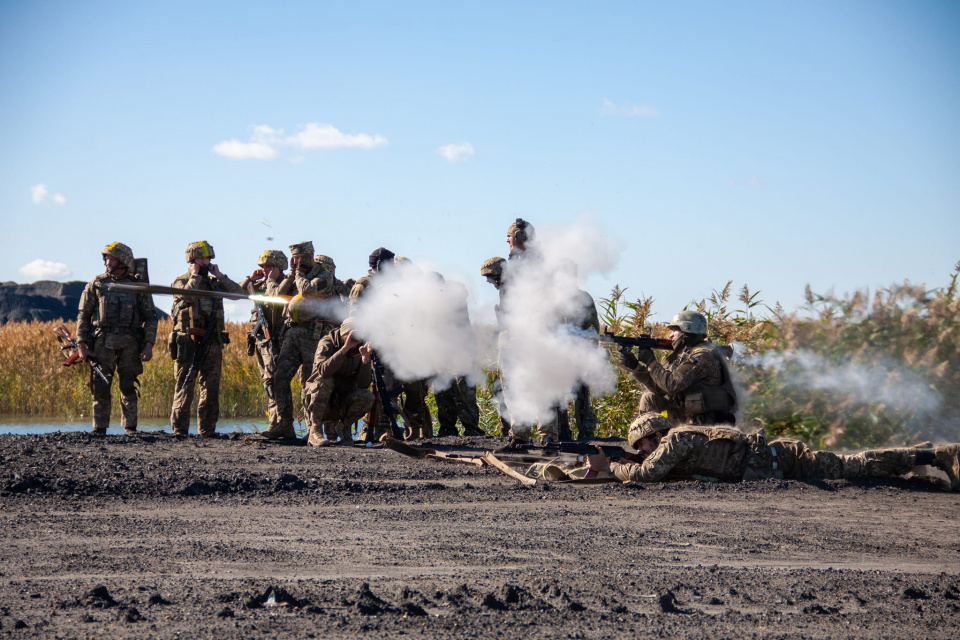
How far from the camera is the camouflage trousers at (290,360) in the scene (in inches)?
511

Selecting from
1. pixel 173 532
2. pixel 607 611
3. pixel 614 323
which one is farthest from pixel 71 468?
pixel 614 323

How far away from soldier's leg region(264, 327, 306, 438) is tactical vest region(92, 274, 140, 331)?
2.29 m

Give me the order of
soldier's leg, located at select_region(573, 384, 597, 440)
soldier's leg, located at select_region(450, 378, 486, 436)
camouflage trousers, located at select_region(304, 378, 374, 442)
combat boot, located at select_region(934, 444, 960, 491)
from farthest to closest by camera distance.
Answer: soldier's leg, located at select_region(450, 378, 486, 436) → soldier's leg, located at select_region(573, 384, 597, 440) → camouflage trousers, located at select_region(304, 378, 374, 442) → combat boot, located at select_region(934, 444, 960, 491)

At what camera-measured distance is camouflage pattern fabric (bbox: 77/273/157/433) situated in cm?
1350

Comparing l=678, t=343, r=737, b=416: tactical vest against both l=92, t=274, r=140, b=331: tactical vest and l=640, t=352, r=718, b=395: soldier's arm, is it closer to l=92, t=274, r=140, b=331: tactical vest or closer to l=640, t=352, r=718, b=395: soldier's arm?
l=640, t=352, r=718, b=395: soldier's arm

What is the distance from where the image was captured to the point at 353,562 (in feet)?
20.0

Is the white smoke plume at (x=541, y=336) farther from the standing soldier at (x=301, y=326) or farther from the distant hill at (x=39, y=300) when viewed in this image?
the distant hill at (x=39, y=300)

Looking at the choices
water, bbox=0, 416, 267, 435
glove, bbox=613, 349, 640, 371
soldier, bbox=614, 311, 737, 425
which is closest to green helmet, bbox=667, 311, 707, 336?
soldier, bbox=614, 311, 737, 425

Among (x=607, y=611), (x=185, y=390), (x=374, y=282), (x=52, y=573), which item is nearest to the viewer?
(x=607, y=611)

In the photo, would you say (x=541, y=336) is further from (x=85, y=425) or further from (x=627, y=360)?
(x=85, y=425)

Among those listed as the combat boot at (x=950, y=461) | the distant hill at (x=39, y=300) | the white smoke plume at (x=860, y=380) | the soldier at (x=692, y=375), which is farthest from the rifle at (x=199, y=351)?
the distant hill at (x=39, y=300)

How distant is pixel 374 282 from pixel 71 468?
13.4 feet

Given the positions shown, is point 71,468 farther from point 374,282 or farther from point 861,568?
point 861,568

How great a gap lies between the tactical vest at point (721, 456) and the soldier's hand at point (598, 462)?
745 millimetres
